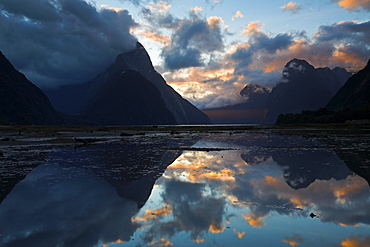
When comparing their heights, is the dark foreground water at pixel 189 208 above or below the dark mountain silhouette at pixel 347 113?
below

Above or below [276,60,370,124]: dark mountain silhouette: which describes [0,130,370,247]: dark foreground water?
below

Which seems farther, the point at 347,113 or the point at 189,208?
the point at 347,113

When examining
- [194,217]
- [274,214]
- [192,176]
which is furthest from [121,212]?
[192,176]

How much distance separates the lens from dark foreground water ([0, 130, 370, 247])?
7617mm

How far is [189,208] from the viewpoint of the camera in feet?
34.2

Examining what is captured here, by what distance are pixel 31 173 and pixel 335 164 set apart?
912 inches

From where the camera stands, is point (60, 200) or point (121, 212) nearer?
point (121, 212)

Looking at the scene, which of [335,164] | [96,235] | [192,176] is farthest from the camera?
[335,164]

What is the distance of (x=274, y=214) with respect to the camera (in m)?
9.55

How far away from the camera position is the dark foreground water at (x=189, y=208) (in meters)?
7.62

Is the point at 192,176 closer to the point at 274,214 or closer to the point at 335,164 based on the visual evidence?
the point at 274,214

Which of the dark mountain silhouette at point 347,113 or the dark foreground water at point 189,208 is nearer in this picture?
the dark foreground water at point 189,208

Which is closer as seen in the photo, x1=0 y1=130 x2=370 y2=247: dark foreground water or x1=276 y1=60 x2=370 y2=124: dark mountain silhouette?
x1=0 y1=130 x2=370 y2=247: dark foreground water

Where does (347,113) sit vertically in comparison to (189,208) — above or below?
above
